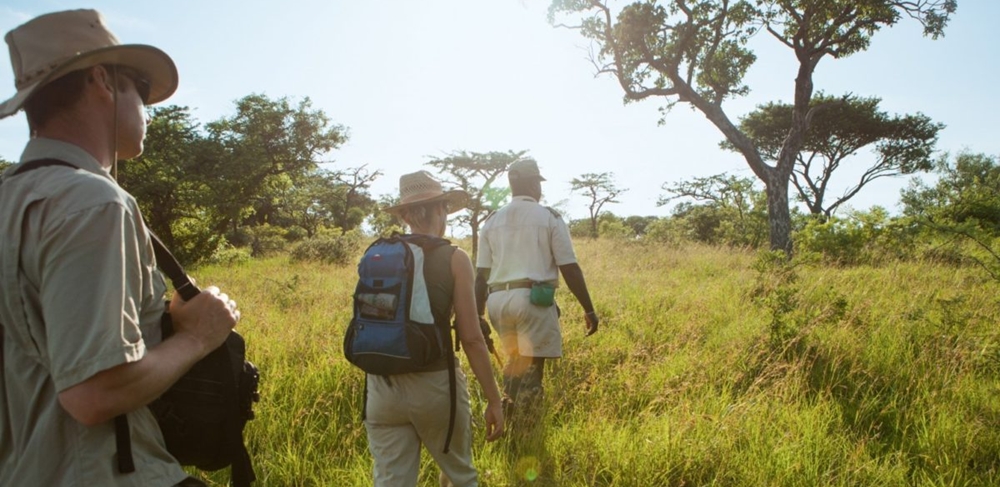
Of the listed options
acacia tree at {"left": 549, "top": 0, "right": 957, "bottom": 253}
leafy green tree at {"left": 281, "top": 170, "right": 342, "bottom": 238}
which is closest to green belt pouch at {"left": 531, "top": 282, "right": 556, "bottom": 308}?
acacia tree at {"left": 549, "top": 0, "right": 957, "bottom": 253}

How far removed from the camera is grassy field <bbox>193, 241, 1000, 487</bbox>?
3029 millimetres

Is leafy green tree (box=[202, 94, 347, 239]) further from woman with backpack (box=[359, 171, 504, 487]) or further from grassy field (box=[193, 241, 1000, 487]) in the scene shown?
woman with backpack (box=[359, 171, 504, 487])

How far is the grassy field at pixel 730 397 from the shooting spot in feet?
9.94

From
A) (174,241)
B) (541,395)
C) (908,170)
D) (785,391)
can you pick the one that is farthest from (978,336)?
(908,170)

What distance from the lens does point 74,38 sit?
115 centimetres

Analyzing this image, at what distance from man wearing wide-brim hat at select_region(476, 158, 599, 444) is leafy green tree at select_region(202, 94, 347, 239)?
57.5 feet

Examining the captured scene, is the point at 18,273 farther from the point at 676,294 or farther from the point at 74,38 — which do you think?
the point at 676,294

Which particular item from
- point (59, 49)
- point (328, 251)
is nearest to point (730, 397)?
point (59, 49)

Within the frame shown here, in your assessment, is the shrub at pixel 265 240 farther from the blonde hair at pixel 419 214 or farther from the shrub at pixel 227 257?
the blonde hair at pixel 419 214

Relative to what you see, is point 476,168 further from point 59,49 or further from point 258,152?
point 59,49

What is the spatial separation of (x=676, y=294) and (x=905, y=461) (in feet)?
15.7

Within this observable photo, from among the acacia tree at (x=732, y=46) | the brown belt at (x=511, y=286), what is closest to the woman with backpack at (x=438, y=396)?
the brown belt at (x=511, y=286)

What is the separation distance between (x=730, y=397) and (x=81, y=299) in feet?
13.2

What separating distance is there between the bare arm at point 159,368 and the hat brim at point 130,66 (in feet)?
1.69
